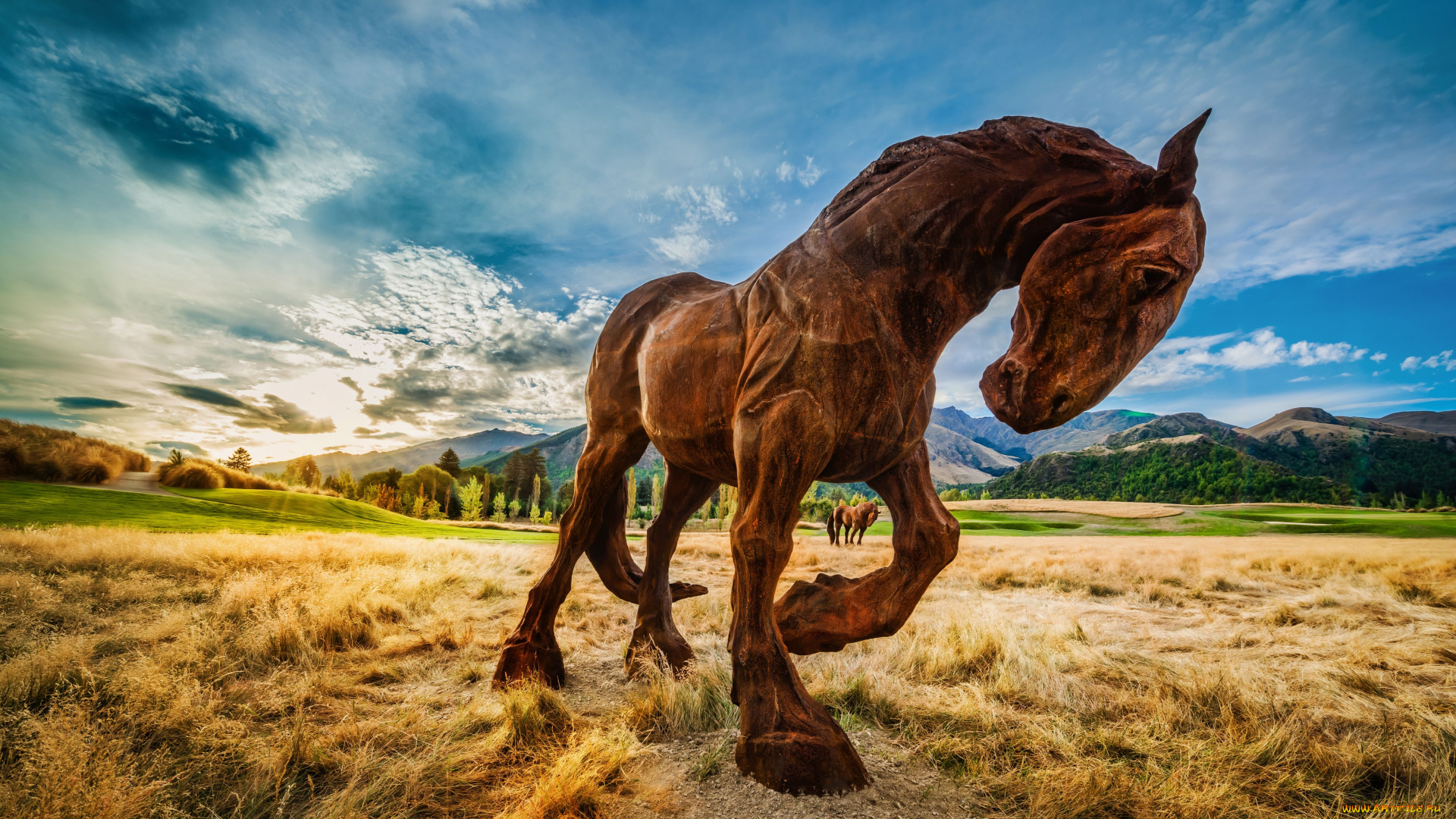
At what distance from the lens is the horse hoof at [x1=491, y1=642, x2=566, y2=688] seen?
363cm

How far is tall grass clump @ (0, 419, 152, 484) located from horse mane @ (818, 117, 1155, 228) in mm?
14857

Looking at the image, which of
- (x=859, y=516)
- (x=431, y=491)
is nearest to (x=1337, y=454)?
(x=859, y=516)

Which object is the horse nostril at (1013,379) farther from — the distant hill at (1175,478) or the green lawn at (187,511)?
the distant hill at (1175,478)

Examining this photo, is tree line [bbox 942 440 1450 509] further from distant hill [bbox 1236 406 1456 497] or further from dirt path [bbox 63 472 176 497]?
dirt path [bbox 63 472 176 497]

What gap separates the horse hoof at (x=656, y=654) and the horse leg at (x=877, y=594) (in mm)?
1718

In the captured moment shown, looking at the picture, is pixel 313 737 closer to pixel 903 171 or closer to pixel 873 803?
pixel 873 803

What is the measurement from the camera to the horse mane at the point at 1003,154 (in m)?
2.04

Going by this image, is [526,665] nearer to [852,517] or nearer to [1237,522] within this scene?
[852,517]

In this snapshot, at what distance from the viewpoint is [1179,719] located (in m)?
2.88

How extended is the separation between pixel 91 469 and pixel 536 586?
1486 centimetres

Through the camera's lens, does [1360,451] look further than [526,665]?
Yes

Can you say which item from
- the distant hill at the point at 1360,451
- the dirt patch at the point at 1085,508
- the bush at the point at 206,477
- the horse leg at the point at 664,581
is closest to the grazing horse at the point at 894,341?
the horse leg at the point at 664,581

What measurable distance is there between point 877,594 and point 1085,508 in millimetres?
44642

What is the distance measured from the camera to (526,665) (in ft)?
12.0
